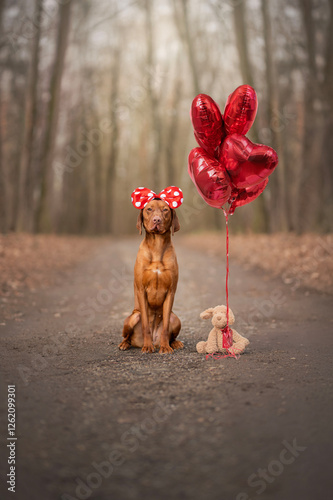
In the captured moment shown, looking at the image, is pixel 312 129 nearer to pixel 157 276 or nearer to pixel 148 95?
pixel 148 95

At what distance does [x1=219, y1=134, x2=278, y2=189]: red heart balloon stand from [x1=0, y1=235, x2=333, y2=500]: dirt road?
187 cm

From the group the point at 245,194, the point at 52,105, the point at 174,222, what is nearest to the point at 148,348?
the point at 174,222

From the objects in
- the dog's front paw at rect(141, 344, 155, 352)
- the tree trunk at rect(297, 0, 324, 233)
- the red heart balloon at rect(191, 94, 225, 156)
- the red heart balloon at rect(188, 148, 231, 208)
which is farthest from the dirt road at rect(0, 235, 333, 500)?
the tree trunk at rect(297, 0, 324, 233)

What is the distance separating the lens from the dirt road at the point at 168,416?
89.4 inches

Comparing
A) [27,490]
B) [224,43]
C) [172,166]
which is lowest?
[27,490]

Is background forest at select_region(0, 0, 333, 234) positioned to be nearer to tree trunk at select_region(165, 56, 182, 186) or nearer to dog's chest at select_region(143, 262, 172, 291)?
tree trunk at select_region(165, 56, 182, 186)

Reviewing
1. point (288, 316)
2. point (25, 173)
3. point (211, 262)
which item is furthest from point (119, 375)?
point (25, 173)

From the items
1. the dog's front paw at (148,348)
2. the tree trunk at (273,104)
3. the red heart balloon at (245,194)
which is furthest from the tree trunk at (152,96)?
the dog's front paw at (148,348)

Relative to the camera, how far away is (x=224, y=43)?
24266mm

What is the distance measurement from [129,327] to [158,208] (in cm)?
134

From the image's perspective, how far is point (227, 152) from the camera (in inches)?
179

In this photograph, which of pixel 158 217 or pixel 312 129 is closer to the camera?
pixel 158 217

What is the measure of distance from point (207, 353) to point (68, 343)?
1703 mm

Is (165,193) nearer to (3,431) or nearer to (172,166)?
(3,431)
